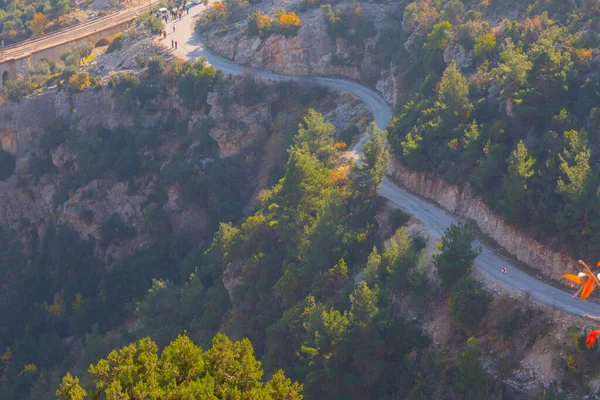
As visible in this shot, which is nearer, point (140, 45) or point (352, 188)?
point (352, 188)

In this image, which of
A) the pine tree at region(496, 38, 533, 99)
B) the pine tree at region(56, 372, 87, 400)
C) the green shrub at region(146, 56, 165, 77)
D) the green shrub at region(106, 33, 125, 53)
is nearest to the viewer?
the pine tree at region(56, 372, 87, 400)

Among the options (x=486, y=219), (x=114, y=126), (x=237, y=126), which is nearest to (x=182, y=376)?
Answer: (x=486, y=219)

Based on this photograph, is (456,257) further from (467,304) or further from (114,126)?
(114,126)

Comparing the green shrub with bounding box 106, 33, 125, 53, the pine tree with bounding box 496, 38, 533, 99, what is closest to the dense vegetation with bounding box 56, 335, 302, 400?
the pine tree with bounding box 496, 38, 533, 99

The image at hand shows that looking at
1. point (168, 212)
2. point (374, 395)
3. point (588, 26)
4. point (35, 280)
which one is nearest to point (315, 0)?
point (168, 212)

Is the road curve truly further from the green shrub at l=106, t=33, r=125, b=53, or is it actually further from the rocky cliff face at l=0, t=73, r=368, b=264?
the green shrub at l=106, t=33, r=125, b=53

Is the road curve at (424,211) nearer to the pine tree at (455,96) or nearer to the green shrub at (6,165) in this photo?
the pine tree at (455,96)

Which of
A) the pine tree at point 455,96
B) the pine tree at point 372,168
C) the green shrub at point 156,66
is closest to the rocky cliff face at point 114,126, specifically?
the green shrub at point 156,66

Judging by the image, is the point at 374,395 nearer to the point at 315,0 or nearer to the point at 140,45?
the point at 315,0
